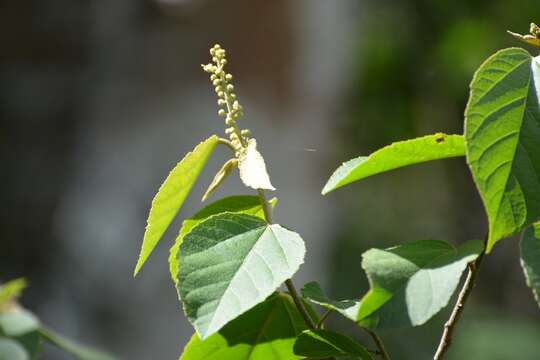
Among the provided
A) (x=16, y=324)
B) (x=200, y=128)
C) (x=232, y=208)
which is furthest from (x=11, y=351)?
(x=200, y=128)

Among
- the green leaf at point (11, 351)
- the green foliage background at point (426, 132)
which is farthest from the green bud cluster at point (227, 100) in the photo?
the green foliage background at point (426, 132)

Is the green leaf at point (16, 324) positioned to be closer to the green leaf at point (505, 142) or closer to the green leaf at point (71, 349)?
the green leaf at point (71, 349)

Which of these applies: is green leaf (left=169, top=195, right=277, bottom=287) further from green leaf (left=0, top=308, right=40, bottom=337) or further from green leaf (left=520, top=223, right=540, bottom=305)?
green leaf (left=0, top=308, right=40, bottom=337)

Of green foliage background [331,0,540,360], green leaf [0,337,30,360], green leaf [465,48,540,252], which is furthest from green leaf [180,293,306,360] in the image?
green foliage background [331,0,540,360]

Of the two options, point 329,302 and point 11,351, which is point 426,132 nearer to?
point 11,351

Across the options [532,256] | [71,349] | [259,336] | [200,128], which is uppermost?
[532,256]

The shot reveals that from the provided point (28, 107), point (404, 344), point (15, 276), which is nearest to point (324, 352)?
point (404, 344)
